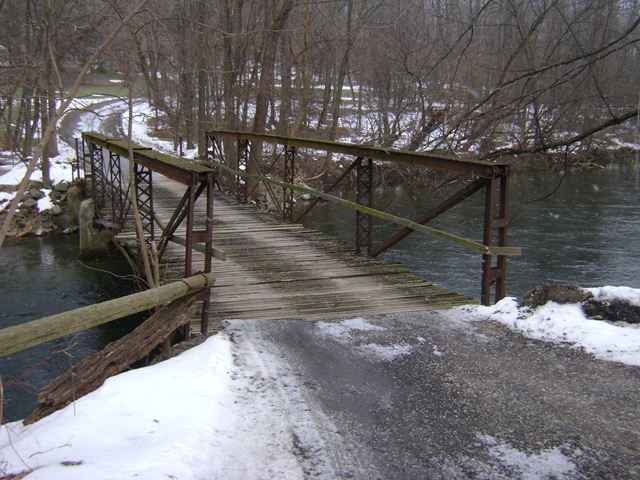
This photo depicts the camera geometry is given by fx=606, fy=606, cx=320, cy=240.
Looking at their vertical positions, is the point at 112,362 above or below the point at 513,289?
above

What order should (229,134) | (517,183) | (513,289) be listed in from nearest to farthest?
(513,289) → (229,134) → (517,183)

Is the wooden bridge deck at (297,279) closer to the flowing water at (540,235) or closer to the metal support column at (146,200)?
the metal support column at (146,200)

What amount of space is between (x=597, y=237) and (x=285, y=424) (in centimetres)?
1370

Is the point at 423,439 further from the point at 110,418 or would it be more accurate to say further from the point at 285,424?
the point at 110,418

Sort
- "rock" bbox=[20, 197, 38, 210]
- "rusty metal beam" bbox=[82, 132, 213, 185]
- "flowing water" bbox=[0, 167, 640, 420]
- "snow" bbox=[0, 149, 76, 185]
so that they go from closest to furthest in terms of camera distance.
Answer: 1. "rusty metal beam" bbox=[82, 132, 213, 185]
2. "flowing water" bbox=[0, 167, 640, 420]
3. "rock" bbox=[20, 197, 38, 210]
4. "snow" bbox=[0, 149, 76, 185]

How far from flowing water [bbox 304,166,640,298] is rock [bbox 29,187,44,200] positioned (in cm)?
819

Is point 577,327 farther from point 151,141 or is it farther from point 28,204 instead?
point 151,141

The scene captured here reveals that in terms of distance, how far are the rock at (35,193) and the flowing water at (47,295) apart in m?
2.42

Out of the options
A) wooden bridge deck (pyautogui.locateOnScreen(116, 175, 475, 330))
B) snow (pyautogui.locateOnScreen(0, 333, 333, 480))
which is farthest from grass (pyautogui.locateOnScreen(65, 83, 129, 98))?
snow (pyautogui.locateOnScreen(0, 333, 333, 480))

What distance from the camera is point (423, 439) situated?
11.9ft

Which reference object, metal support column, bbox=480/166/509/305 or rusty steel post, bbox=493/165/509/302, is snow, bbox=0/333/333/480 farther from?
rusty steel post, bbox=493/165/509/302

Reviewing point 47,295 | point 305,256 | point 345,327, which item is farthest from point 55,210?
point 345,327

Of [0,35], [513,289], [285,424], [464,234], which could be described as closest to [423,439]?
[285,424]

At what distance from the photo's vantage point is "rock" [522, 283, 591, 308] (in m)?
5.35
